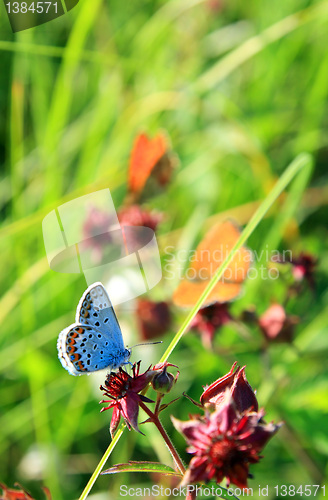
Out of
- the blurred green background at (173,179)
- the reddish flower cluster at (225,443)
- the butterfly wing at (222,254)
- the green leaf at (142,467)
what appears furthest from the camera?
the blurred green background at (173,179)

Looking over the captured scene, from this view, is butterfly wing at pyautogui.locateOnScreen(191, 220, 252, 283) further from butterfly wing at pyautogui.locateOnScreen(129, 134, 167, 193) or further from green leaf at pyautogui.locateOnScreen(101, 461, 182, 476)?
green leaf at pyautogui.locateOnScreen(101, 461, 182, 476)

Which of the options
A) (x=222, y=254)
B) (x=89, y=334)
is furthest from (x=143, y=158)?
(x=89, y=334)

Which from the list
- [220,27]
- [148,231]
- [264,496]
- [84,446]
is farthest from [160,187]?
[220,27]

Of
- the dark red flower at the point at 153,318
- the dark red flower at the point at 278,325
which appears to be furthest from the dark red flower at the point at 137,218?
the dark red flower at the point at 278,325

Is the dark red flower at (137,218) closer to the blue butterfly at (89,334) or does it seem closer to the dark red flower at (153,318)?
the dark red flower at (153,318)

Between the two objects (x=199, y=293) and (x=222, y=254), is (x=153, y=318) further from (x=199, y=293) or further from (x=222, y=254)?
(x=222, y=254)
